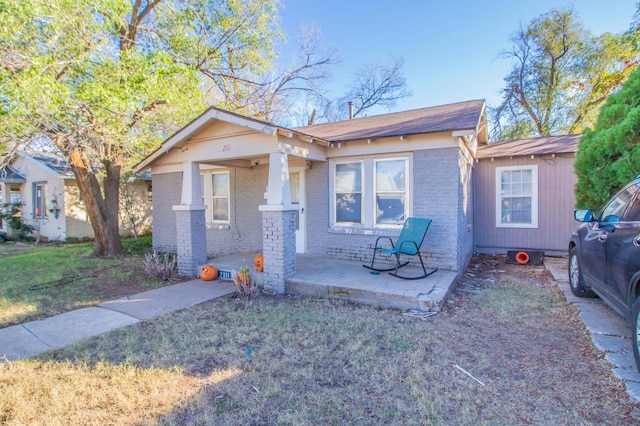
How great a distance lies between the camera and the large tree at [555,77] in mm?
16594

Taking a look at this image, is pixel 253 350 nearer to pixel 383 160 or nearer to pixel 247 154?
pixel 247 154

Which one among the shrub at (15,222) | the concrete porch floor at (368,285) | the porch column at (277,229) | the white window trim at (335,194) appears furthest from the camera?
the shrub at (15,222)

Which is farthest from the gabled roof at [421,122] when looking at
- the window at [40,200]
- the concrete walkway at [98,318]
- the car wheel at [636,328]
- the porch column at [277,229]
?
the window at [40,200]

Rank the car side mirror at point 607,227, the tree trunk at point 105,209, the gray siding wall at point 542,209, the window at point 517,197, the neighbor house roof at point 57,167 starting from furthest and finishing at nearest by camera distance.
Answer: the neighbor house roof at point 57,167 < the tree trunk at point 105,209 < the window at point 517,197 < the gray siding wall at point 542,209 < the car side mirror at point 607,227

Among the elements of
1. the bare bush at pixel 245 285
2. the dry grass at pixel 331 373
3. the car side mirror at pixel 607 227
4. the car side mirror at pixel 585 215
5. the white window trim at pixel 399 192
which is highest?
the white window trim at pixel 399 192

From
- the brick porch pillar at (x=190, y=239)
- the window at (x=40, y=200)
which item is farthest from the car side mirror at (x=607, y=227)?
the window at (x=40, y=200)

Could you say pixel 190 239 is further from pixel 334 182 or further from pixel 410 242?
pixel 410 242

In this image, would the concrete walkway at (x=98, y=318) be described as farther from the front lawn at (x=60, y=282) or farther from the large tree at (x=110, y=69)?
the large tree at (x=110, y=69)

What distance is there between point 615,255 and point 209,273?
6.23 meters

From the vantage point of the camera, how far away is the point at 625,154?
4.99m

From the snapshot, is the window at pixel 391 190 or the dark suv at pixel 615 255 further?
the window at pixel 391 190

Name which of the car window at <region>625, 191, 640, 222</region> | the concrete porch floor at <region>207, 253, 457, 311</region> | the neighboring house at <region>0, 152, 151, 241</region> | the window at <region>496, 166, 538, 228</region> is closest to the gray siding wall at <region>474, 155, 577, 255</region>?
the window at <region>496, 166, 538, 228</region>

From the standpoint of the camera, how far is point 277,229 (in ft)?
18.7

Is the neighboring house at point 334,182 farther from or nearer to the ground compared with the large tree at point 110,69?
nearer to the ground
